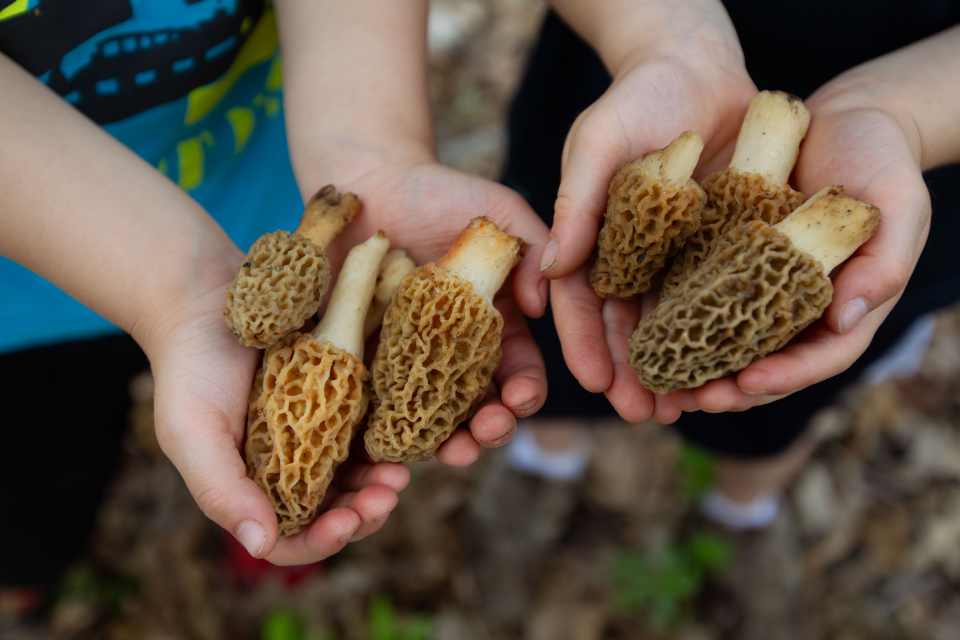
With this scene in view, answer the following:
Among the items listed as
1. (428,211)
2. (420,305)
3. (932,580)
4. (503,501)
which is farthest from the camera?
(503,501)

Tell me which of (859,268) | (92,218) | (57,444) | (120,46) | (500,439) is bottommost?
(57,444)

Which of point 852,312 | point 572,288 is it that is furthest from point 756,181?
point 572,288

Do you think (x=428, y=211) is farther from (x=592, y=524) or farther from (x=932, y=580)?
(x=932, y=580)

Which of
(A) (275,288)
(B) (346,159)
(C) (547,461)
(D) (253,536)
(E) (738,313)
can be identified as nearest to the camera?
(D) (253,536)

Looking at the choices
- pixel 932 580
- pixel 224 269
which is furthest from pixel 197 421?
pixel 932 580

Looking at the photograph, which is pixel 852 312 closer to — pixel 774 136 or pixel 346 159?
pixel 774 136
